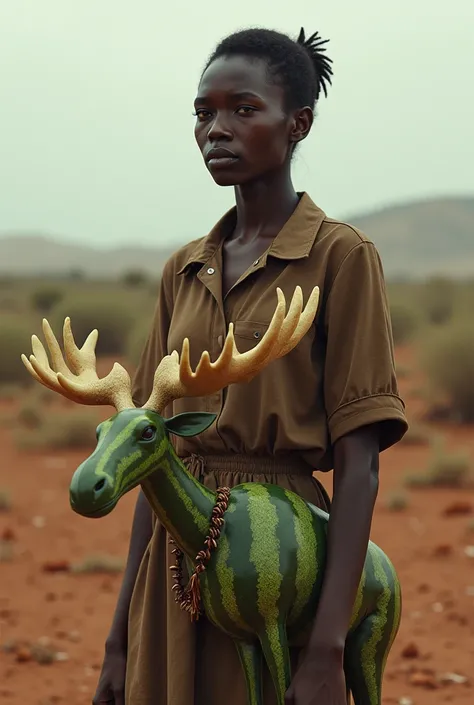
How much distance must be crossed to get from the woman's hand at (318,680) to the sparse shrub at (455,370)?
13965 millimetres

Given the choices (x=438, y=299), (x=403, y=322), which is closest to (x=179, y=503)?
(x=403, y=322)

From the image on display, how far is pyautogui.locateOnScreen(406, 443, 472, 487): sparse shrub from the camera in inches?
470

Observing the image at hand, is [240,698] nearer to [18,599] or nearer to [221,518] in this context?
[221,518]

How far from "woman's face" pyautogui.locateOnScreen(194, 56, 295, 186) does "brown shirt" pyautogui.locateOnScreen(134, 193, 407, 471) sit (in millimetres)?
168

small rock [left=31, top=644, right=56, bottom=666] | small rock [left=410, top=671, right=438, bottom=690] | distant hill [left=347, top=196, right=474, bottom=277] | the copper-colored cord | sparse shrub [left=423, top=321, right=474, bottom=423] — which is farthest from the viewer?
Answer: distant hill [left=347, top=196, right=474, bottom=277]

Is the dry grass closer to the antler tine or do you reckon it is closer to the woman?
the woman

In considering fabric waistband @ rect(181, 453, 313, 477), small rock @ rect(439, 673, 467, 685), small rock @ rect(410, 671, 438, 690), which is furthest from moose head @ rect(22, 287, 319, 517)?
small rock @ rect(439, 673, 467, 685)

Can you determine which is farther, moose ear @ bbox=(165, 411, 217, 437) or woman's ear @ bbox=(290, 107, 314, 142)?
woman's ear @ bbox=(290, 107, 314, 142)

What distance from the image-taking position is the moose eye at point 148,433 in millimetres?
2195

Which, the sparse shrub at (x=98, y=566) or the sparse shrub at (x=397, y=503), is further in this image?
the sparse shrub at (x=397, y=503)

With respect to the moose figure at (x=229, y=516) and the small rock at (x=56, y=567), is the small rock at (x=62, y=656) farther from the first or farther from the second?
the moose figure at (x=229, y=516)

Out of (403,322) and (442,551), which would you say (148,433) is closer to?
(442,551)

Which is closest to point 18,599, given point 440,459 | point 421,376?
point 440,459

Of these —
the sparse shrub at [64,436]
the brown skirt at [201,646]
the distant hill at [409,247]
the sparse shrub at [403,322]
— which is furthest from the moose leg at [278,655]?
the distant hill at [409,247]
